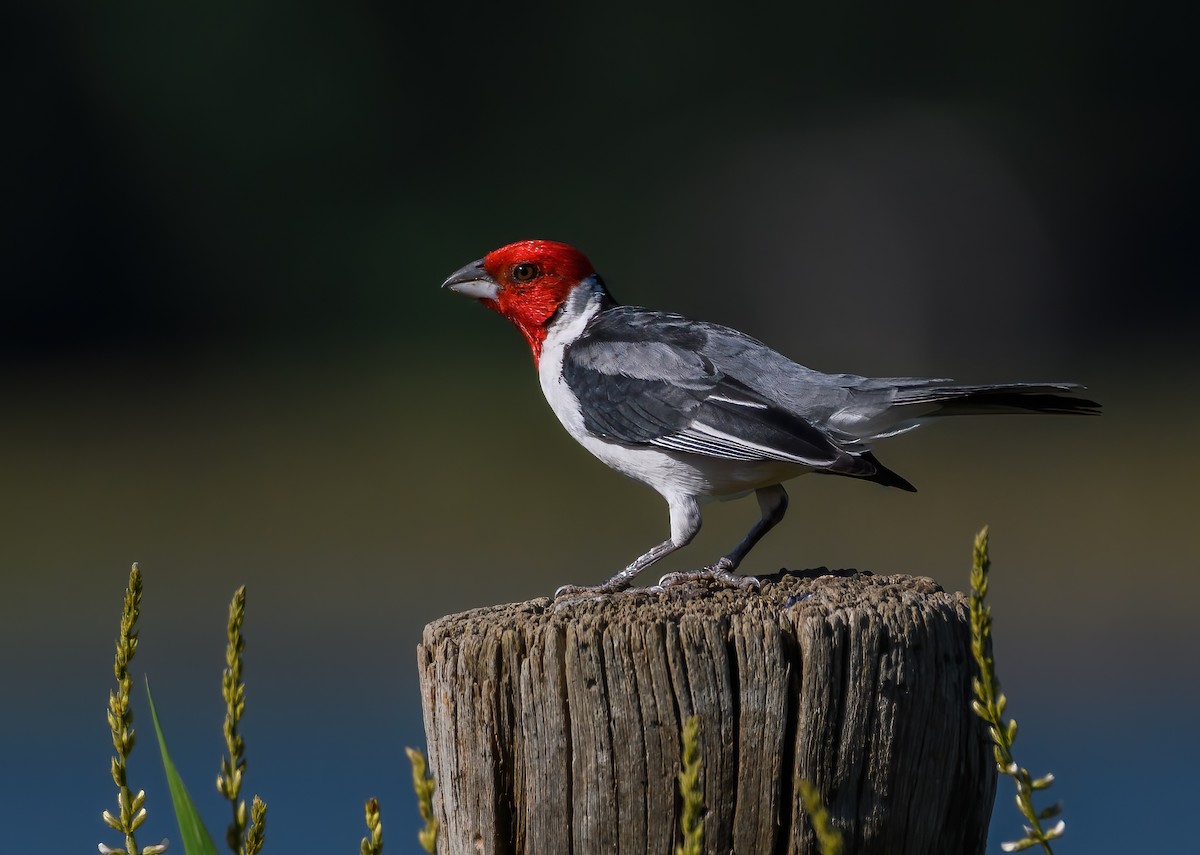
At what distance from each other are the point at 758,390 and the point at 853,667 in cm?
135

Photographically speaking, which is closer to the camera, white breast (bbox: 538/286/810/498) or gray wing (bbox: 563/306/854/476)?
gray wing (bbox: 563/306/854/476)

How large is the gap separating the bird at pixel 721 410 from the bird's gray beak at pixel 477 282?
15.9 inches

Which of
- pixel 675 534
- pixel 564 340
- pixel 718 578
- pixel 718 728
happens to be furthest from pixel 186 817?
pixel 564 340

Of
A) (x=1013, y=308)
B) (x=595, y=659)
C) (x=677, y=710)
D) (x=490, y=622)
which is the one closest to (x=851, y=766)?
(x=677, y=710)

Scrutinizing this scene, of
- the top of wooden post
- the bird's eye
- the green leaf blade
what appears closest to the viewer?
the green leaf blade

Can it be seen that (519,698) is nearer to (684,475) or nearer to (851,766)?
(851,766)

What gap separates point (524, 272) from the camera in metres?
4.18

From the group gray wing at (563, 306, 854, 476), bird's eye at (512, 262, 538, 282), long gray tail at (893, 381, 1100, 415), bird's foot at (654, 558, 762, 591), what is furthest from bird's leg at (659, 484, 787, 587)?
bird's eye at (512, 262, 538, 282)

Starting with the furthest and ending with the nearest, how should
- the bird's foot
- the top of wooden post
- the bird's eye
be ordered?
the bird's eye < the bird's foot < the top of wooden post

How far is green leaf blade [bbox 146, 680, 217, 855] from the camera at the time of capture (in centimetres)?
210

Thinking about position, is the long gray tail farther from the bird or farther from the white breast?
the white breast

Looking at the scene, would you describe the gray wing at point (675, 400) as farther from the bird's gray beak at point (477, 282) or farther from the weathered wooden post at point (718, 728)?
the weathered wooden post at point (718, 728)

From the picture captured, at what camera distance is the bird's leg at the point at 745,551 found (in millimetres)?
3105

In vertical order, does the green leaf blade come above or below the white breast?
below
